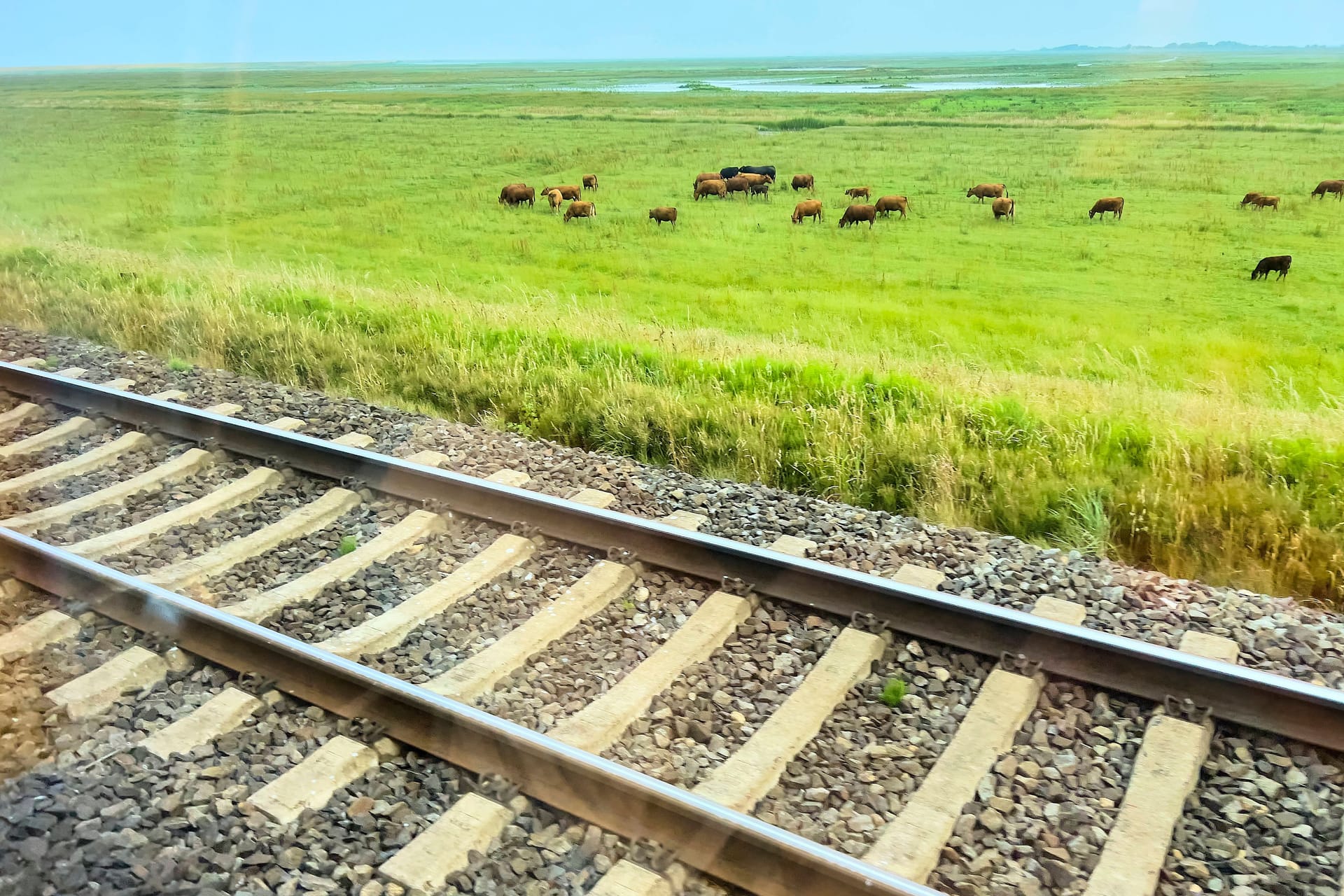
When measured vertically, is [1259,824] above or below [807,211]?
below

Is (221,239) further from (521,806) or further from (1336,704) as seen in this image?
(1336,704)

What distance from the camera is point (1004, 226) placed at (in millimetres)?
16094

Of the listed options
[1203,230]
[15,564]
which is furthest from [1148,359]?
[15,564]

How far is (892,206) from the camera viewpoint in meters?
17.3

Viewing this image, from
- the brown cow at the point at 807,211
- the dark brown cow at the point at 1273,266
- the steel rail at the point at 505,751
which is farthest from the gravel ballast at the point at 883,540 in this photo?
the brown cow at the point at 807,211

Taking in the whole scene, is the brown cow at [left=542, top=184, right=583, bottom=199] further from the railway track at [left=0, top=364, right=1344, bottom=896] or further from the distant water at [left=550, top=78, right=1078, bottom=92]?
the railway track at [left=0, top=364, right=1344, bottom=896]

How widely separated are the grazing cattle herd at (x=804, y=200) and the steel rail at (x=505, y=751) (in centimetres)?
1402

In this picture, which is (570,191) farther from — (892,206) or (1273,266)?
(1273,266)

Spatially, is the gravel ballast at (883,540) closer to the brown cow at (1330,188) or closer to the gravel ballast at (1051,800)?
the gravel ballast at (1051,800)

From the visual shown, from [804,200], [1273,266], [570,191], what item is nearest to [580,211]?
[570,191]

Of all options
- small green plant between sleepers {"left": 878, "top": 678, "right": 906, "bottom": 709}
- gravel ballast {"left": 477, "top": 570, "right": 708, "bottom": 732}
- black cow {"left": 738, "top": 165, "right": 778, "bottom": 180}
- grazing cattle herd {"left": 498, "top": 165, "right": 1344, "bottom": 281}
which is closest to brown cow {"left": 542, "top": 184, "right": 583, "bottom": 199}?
grazing cattle herd {"left": 498, "top": 165, "right": 1344, "bottom": 281}

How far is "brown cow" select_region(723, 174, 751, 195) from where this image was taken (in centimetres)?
1889

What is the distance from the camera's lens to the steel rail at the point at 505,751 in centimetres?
298

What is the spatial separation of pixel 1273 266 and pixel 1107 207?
3.45 meters
